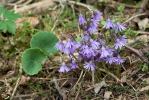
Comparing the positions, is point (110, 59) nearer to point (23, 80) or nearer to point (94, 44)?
point (94, 44)

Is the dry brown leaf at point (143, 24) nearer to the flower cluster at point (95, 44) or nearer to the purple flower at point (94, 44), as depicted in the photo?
the flower cluster at point (95, 44)

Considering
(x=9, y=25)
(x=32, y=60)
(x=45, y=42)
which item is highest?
(x=9, y=25)

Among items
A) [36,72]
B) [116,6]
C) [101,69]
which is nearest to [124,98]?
[101,69]

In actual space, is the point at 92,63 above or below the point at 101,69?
above

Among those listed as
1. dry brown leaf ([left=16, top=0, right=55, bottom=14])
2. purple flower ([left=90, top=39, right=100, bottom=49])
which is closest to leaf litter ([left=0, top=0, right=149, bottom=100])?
purple flower ([left=90, top=39, right=100, bottom=49])

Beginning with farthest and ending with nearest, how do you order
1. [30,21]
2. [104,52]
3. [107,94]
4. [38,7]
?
[38,7] → [30,21] → [107,94] → [104,52]

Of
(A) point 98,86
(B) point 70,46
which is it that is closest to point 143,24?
(A) point 98,86

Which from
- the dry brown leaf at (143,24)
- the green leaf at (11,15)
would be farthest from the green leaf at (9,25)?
the dry brown leaf at (143,24)

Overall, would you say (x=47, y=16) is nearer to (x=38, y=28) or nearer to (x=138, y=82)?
(x=38, y=28)
